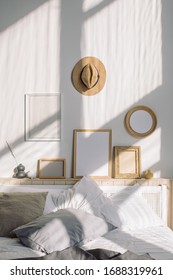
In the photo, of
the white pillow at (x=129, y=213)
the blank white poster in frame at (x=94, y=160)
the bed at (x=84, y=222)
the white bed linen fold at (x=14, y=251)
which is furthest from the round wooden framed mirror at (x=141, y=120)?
the white bed linen fold at (x=14, y=251)

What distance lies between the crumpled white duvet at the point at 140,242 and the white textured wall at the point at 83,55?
106 cm

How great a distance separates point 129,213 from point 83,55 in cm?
182

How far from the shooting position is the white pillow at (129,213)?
3.86 m

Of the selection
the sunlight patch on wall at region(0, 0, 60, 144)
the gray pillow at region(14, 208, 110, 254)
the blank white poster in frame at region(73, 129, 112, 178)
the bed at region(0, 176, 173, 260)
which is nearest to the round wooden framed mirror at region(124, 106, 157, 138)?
the blank white poster in frame at region(73, 129, 112, 178)

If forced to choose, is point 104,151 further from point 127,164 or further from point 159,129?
point 159,129

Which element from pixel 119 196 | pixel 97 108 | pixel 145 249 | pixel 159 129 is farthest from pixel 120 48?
pixel 145 249

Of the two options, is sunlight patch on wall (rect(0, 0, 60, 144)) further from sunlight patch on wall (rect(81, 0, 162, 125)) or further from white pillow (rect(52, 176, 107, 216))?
white pillow (rect(52, 176, 107, 216))

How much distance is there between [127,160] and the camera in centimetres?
460

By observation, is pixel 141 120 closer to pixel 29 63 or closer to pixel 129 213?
pixel 129 213

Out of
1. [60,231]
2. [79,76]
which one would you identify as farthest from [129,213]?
[79,76]

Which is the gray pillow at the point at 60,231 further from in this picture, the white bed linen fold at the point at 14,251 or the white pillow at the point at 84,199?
the white pillow at the point at 84,199

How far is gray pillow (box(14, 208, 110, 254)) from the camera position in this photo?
3.16 meters
